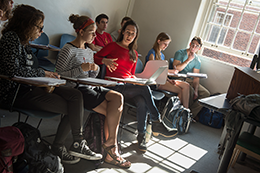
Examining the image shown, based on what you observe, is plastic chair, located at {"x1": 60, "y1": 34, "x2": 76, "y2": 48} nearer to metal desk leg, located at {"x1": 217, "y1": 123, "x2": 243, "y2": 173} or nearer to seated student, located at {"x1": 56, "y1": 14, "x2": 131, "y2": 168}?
seated student, located at {"x1": 56, "y1": 14, "x2": 131, "y2": 168}

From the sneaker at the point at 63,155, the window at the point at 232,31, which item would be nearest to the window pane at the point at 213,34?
the window at the point at 232,31

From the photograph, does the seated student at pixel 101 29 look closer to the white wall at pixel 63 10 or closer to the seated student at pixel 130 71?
the white wall at pixel 63 10

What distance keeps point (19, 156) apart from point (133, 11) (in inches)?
173

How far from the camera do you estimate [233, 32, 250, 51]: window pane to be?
14.4 feet

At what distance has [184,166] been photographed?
8.13ft

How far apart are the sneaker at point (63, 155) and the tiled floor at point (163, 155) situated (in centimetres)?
5

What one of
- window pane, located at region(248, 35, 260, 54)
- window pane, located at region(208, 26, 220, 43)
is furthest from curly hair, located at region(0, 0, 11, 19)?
window pane, located at region(248, 35, 260, 54)

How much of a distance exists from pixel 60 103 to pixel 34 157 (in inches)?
17.5

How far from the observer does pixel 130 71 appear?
2814 mm

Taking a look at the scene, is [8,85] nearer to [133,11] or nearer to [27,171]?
[27,171]

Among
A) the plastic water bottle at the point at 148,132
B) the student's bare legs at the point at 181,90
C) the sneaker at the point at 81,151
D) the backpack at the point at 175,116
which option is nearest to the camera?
the sneaker at the point at 81,151

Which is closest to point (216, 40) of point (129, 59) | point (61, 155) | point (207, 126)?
point (207, 126)

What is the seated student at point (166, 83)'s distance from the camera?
11.3 feet

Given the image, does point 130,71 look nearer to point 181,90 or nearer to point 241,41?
point 181,90
